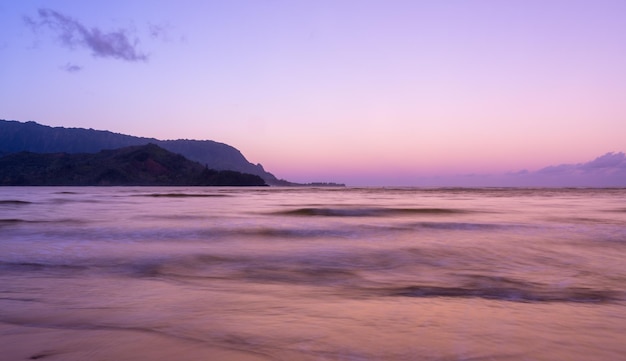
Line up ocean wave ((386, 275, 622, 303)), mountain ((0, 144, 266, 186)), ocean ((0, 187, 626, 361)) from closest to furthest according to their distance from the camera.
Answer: ocean ((0, 187, 626, 361)), ocean wave ((386, 275, 622, 303)), mountain ((0, 144, 266, 186))

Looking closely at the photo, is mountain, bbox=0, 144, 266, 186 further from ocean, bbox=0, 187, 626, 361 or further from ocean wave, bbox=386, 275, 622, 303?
ocean wave, bbox=386, 275, 622, 303

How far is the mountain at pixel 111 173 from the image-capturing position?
175m

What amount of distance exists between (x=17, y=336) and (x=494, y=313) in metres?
3.28

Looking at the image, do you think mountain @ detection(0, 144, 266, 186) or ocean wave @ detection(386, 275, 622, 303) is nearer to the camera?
ocean wave @ detection(386, 275, 622, 303)

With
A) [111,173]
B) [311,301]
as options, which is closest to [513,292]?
[311,301]

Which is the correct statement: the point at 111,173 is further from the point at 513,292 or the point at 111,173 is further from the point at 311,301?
the point at 513,292

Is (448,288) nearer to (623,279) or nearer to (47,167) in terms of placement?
(623,279)

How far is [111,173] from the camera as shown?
178750mm

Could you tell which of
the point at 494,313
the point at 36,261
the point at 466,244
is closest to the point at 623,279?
the point at 494,313

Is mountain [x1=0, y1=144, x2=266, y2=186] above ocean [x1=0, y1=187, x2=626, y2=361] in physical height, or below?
above

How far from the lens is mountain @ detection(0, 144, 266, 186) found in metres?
175

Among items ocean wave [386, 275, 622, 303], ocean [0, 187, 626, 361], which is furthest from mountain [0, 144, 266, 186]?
ocean wave [386, 275, 622, 303]

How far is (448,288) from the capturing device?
463 cm

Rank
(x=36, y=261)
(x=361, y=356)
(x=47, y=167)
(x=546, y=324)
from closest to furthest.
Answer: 1. (x=361, y=356)
2. (x=546, y=324)
3. (x=36, y=261)
4. (x=47, y=167)
